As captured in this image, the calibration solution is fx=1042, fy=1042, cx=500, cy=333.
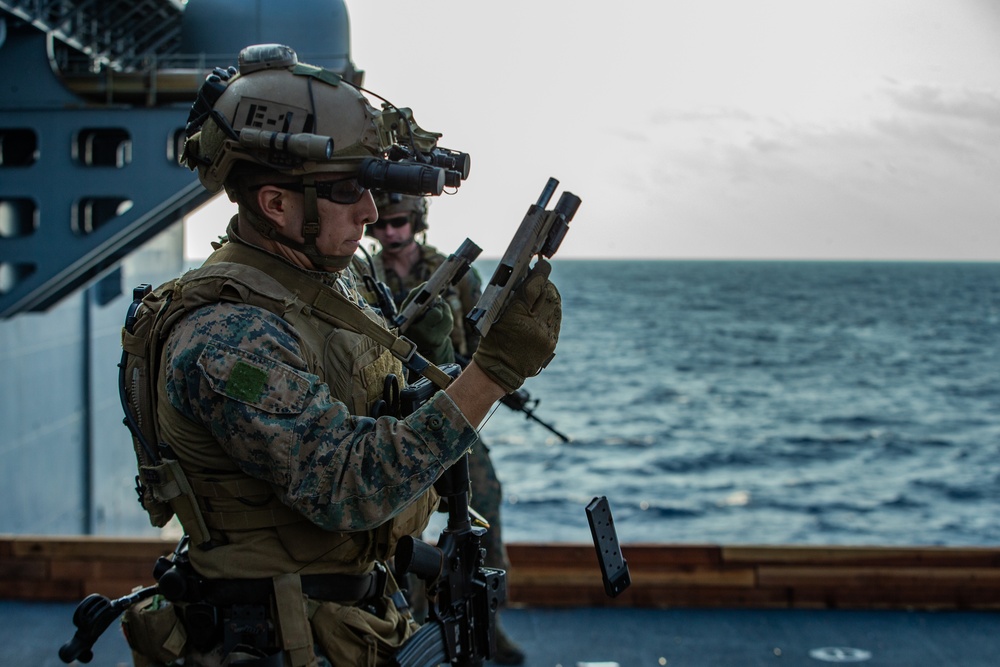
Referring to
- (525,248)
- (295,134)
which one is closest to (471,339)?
(525,248)

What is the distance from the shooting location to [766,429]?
33375 mm

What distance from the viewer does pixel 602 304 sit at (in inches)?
3169

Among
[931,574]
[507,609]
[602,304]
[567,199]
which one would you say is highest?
[567,199]

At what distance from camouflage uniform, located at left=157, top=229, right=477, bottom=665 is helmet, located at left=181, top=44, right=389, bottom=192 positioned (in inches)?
8.4

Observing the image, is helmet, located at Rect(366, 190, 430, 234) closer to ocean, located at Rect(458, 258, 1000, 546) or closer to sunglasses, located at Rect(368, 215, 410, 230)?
sunglasses, located at Rect(368, 215, 410, 230)

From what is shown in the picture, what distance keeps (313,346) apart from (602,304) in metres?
78.8

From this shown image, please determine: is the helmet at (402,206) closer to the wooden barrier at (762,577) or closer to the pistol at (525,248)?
the wooden barrier at (762,577)

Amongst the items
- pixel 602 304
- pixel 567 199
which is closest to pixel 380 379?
pixel 567 199

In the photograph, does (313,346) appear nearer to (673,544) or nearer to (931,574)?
(673,544)

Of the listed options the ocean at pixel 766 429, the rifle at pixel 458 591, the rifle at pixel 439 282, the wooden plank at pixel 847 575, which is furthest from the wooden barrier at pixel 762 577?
the ocean at pixel 766 429

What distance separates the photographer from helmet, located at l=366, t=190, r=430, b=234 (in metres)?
4.29

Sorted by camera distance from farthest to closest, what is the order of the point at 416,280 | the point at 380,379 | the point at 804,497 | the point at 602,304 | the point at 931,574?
the point at 602,304, the point at 804,497, the point at 931,574, the point at 416,280, the point at 380,379

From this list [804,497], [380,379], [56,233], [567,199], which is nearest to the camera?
[380,379]

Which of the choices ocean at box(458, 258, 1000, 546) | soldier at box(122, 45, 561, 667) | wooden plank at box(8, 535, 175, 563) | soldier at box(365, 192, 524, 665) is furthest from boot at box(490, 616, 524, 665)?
ocean at box(458, 258, 1000, 546)
